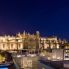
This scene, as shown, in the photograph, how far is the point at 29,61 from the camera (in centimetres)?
1365

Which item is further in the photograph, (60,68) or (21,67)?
(21,67)

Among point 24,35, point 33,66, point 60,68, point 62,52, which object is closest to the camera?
point 60,68

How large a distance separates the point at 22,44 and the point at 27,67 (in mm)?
35279

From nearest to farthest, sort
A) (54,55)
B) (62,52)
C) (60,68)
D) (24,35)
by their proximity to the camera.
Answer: (60,68)
(54,55)
(62,52)
(24,35)

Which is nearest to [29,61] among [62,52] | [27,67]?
[27,67]

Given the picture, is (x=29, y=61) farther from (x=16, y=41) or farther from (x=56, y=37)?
(x=56, y=37)

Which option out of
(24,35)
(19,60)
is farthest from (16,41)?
(19,60)

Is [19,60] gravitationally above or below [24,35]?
below

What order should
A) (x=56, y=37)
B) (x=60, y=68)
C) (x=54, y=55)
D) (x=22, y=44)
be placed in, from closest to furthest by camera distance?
(x=60, y=68)
(x=54, y=55)
(x=22, y=44)
(x=56, y=37)

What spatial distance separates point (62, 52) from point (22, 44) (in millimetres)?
27585

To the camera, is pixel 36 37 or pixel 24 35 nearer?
pixel 36 37

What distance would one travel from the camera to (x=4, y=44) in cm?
5000

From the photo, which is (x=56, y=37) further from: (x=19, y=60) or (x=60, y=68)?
(x=60, y=68)

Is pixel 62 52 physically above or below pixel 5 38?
below
